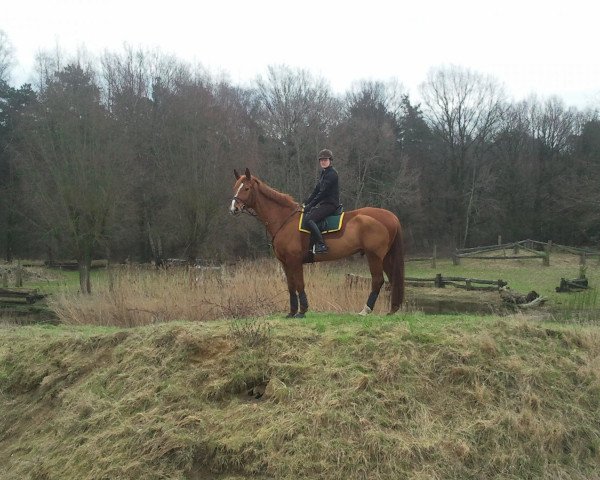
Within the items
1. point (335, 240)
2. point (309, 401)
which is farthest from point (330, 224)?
point (309, 401)

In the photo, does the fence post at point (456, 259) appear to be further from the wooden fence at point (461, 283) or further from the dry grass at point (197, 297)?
the dry grass at point (197, 297)

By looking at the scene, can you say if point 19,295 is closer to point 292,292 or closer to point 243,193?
point 243,193

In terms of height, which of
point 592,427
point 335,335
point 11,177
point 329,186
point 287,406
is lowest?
point 592,427

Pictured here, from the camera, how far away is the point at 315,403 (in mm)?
5195

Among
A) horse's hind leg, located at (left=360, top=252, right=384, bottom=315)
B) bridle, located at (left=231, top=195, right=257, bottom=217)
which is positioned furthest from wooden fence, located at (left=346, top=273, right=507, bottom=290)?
bridle, located at (left=231, top=195, right=257, bottom=217)

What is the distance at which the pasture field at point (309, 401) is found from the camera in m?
4.81

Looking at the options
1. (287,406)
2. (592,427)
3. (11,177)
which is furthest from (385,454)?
(11,177)

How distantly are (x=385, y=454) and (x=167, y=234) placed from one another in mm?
29782

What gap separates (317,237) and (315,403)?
3.22 meters

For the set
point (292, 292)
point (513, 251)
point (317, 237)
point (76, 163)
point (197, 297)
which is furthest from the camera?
point (513, 251)

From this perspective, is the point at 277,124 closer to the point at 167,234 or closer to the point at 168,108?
the point at 168,108

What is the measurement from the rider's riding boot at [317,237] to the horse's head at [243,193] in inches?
43.3

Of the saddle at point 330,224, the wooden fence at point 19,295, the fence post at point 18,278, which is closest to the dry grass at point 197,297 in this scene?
the saddle at point 330,224

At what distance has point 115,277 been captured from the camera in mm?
13875
